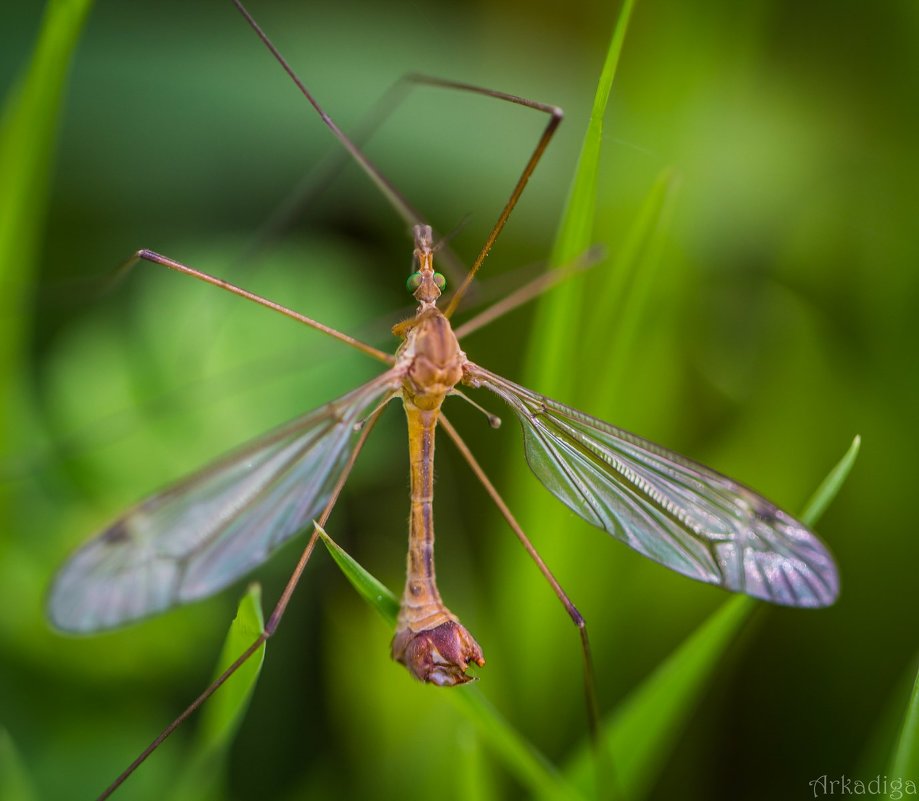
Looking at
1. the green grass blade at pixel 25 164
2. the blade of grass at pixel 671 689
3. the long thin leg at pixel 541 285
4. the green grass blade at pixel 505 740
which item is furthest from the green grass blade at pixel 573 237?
the green grass blade at pixel 25 164

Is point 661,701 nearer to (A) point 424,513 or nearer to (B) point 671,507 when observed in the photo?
(B) point 671,507

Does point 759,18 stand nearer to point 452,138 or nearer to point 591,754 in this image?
point 452,138

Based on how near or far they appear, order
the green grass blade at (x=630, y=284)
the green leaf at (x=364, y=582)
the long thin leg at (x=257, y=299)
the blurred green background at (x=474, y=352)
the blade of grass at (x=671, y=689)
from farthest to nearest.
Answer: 1. the blurred green background at (x=474, y=352)
2. the green grass blade at (x=630, y=284)
3. the long thin leg at (x=257, y=299)
4. the blade of grass at (x=671, y=689)
5. the green leaf at (x=364, y=582)

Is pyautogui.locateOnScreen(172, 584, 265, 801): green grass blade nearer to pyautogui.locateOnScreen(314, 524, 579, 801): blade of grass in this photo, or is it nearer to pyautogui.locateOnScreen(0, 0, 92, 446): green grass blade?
pyautogui.locateOnScreen(314, 524, 579, 801): blade of grass

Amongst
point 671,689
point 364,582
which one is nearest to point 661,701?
point 671,689

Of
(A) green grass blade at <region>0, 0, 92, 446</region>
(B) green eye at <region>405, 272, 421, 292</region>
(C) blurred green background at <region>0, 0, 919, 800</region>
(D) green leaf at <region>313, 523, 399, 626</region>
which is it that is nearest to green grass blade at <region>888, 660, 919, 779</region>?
(C) blurred green background at <region>0, 0, 919, 800</region>

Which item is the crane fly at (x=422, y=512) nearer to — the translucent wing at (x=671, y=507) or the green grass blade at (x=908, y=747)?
the translucent wing at (x=671, y=507)
